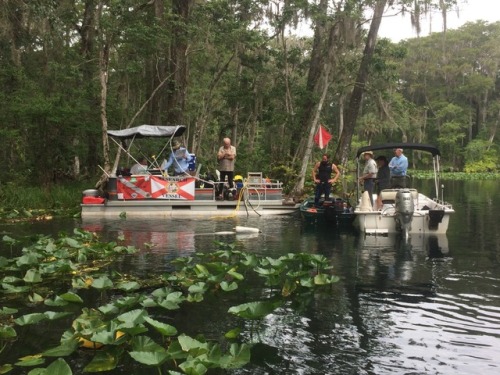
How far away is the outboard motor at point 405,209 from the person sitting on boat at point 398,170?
5.42 feet

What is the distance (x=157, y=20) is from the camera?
711 inches

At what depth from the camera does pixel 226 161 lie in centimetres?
1548

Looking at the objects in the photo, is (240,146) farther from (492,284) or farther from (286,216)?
(492,284)

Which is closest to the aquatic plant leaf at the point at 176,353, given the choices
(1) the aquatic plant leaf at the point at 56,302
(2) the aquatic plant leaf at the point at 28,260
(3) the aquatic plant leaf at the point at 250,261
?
(1) the aquatic plant leaf at the point at 56,302

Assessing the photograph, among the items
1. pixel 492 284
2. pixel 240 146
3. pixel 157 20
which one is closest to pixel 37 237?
pixel 492 284

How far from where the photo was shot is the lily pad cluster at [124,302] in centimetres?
422

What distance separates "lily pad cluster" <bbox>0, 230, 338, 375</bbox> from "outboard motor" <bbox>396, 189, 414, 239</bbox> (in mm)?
3702

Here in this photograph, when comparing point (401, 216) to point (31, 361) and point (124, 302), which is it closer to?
point (124, 302)

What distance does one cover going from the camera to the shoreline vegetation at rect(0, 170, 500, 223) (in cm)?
→ 1424

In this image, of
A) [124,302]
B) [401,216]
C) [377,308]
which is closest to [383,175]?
[401,216]

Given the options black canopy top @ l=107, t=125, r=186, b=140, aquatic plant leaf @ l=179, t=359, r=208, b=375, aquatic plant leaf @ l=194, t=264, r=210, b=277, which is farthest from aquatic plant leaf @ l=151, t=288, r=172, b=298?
black canopy top @ l=107, t=125, r=186, b=140

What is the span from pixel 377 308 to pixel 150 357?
3.14 meters

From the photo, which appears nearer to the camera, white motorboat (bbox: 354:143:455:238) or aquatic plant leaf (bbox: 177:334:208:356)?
aquatic plant leaf (bbox: 177:334:208:356)

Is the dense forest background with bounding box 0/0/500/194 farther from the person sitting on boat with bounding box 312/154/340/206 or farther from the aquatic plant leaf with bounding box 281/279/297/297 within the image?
the aquatic plant leaf with bounding box 281/279/297/297
